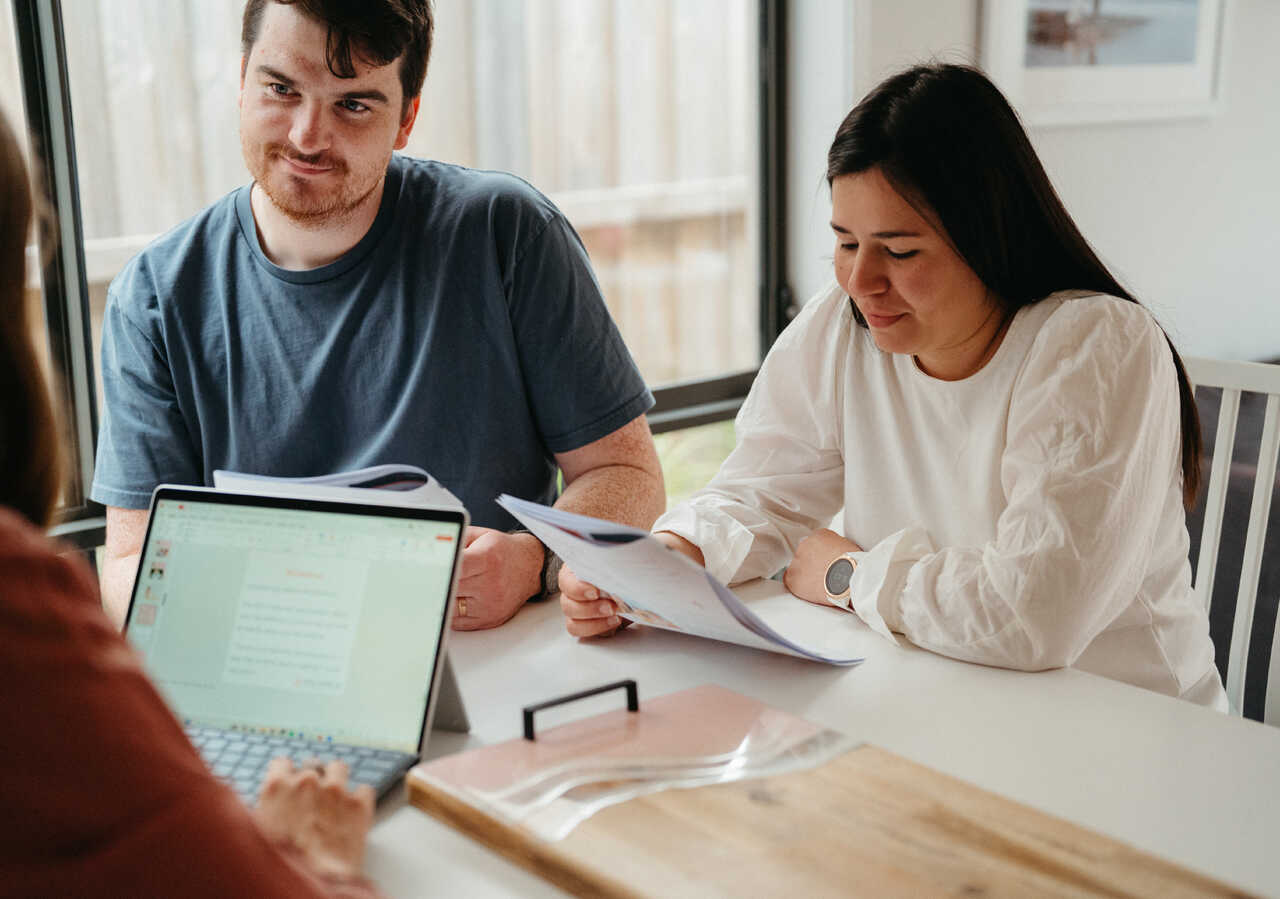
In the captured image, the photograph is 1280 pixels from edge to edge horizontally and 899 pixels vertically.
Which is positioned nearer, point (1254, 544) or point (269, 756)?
point (269, 756)

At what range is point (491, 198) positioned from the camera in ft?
5.54

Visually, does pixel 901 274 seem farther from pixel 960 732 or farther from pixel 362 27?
pixel 362 27

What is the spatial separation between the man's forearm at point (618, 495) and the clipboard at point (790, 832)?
656 mm

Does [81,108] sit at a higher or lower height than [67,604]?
higher

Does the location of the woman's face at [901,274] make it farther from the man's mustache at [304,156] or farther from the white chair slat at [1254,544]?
the man's mustache at [304,156]

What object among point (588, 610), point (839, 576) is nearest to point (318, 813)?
point (588, 610)

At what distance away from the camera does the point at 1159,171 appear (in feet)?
10.1

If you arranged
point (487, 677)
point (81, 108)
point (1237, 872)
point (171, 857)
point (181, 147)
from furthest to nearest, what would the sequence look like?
point (181, 147)
point (81, 108)
point (487, 677)
point (1237, 872)
point (171, 857)

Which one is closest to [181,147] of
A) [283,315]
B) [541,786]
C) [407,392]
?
[283,315]

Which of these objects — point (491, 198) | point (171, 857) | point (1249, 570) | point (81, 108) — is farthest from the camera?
point (81, 108)

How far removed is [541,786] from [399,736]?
5.8 inches

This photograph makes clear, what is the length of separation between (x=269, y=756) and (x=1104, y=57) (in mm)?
2644

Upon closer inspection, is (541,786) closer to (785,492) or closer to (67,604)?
(67,604)

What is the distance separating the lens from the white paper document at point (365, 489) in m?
1.04
